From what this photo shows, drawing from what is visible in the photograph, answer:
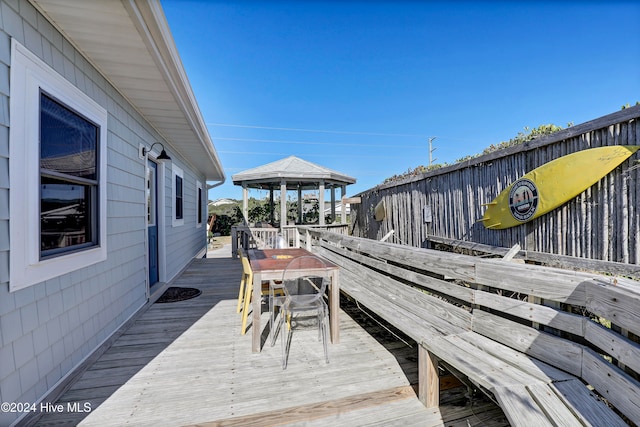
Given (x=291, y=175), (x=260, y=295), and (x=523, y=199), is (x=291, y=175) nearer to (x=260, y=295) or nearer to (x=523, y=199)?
(x=260, y=295)

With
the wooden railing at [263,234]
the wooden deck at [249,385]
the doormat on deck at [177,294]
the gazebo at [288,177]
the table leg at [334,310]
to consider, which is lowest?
the wooden deck at [249,385]

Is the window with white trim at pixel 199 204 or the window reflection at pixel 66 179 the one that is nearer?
the window reflection at pixel 66 179

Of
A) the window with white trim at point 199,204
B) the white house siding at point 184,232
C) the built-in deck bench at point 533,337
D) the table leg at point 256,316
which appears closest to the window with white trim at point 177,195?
the white house siding at point 184,232

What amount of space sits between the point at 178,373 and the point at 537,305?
8.58 feet

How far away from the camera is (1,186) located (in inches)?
65.6

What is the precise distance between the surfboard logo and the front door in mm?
5281

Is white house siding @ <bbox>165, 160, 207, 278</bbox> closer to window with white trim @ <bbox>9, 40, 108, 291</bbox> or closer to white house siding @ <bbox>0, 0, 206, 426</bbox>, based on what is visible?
white house siding @ <bbox>0, 0, 206, 426</bbox>

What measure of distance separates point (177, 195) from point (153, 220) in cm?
148

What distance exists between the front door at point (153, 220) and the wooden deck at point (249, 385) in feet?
5.77

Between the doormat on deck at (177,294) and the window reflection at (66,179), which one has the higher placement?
the window reflection at (66,179)

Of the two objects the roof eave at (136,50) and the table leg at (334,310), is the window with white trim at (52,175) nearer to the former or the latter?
the roof eave at (136,50)

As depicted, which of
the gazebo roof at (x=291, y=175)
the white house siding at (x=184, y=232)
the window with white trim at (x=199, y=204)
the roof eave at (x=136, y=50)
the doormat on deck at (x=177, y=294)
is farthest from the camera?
the window with white trim at (x=199, y=204)

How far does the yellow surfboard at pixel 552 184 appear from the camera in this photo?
231 cm

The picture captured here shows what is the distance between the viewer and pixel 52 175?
6.86 ft
